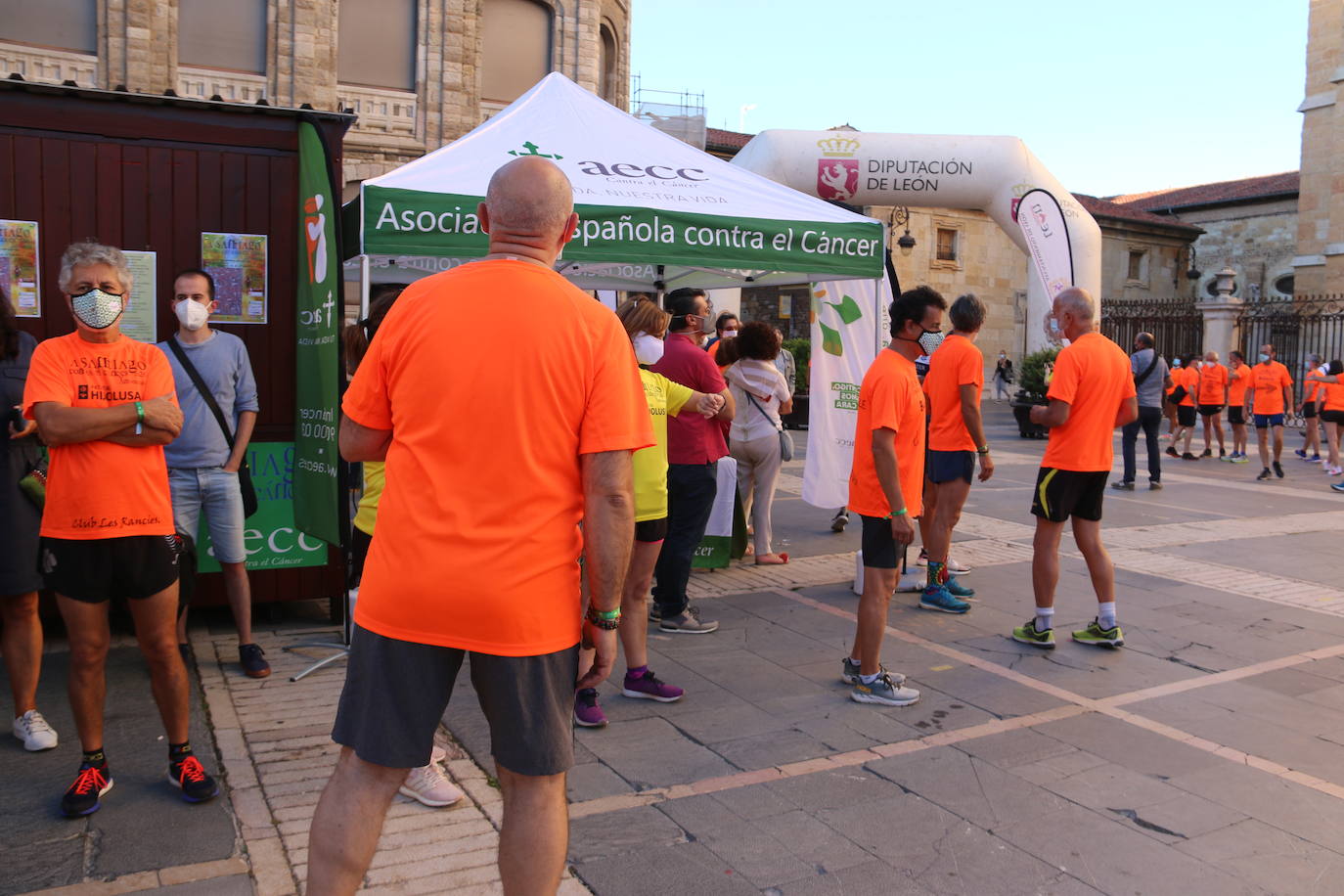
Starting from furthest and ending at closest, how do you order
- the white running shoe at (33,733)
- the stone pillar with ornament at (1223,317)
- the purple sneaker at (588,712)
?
the stone pillar with ornament at (1223,317) < the purple sneaker at (588,712) < the white running shoe at (33,733)

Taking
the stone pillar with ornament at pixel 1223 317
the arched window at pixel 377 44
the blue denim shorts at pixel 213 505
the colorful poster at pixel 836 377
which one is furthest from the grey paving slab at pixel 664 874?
the stone pillar with ornament at pixel 1223 317

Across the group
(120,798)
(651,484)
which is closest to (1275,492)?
(651,484)

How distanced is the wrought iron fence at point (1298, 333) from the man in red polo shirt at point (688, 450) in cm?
2280

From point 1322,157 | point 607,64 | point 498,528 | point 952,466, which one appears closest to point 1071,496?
point 952,466

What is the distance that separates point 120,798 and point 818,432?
19.3 feet

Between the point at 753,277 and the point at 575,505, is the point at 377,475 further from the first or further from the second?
the point at 753,277

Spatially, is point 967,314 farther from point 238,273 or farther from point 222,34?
point 222,34

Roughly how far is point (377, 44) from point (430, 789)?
19.1m

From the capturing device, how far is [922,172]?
1505 cm

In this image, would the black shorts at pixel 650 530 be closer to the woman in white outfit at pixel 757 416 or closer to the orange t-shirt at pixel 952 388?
the orange t-shirt at pixel 952 388

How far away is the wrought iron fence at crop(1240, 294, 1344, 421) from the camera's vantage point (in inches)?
999

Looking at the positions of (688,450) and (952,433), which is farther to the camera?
(952,433)

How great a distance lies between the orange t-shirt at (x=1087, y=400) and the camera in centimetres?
565

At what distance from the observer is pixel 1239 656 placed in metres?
5.84
